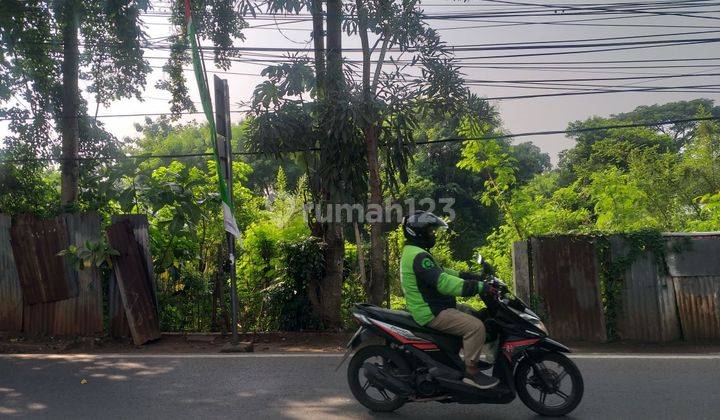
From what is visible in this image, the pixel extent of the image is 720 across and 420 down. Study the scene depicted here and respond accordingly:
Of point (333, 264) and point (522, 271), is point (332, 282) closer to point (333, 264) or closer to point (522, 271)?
point (333, 264)

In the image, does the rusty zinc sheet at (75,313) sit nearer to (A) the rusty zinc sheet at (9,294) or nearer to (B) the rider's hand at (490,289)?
(A) the rusty zinc sheet at (9,294)

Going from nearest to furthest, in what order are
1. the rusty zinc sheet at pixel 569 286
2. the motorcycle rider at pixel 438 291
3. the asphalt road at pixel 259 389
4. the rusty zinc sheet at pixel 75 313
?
1. the motorcycle rider at pixel 438 291
2. the asphalt road at pixel 259 389
3. the rusty zinc sheet at pixel 569 286
4. the rusty zinc sheet at pixel 75 313

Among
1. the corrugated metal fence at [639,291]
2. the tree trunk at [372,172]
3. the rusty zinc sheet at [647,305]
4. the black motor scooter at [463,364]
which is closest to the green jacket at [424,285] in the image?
the black motor scooter at [463,364]

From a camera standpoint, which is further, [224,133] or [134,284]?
[134,284]

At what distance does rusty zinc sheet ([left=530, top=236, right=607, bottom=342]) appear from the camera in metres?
8.45

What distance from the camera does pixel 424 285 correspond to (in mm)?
4918

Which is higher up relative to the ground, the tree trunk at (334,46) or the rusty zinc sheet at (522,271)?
the tree trunk at (334,46)

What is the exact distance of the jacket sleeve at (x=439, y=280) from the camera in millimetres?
4566

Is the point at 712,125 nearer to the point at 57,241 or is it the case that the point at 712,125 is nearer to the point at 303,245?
the point at 303,245

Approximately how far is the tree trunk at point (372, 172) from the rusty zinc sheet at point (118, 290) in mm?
3310

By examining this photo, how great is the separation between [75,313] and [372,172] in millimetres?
4960

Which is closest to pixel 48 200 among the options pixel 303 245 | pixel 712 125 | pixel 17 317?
pixel 17 317

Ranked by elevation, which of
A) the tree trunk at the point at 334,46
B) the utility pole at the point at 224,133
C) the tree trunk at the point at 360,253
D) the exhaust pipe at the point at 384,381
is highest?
the tree trunk at the point at 334,46

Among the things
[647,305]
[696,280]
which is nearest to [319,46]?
[647,305]
